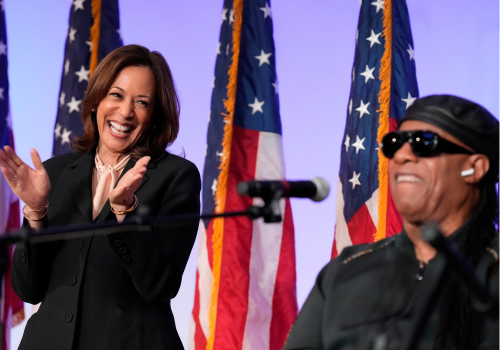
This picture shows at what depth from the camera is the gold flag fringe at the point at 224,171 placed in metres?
3.30

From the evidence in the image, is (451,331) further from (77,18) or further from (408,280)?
(77,18)

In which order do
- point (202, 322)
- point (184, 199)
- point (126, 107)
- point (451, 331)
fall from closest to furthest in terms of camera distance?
1. point (451, 331)
2. point (184, 199)
3. point (126, 107)
4. point (202, 322)

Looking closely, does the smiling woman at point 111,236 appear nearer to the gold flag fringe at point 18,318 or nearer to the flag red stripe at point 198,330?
the flag red stripe at point 198,330

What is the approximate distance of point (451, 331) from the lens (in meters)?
1.32

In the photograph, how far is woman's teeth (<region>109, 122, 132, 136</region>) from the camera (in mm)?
2068

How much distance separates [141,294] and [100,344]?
Result: 0.62ft

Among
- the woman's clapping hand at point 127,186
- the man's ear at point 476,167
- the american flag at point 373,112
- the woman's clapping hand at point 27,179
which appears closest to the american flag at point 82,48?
the american flag at point 373,112

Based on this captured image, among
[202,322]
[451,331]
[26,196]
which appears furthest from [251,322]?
[451,331]

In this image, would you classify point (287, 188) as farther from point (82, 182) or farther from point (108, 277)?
point (82, 182)

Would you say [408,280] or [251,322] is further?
[251,322]

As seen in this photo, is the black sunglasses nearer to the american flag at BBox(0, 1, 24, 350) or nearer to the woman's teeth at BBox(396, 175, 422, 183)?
the woman's teeth at BBox(396, 175, 422, 183)

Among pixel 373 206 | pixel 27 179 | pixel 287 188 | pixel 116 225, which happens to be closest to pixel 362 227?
pixel 373 206

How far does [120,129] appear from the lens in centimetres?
207

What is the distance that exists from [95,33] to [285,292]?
2.01m
